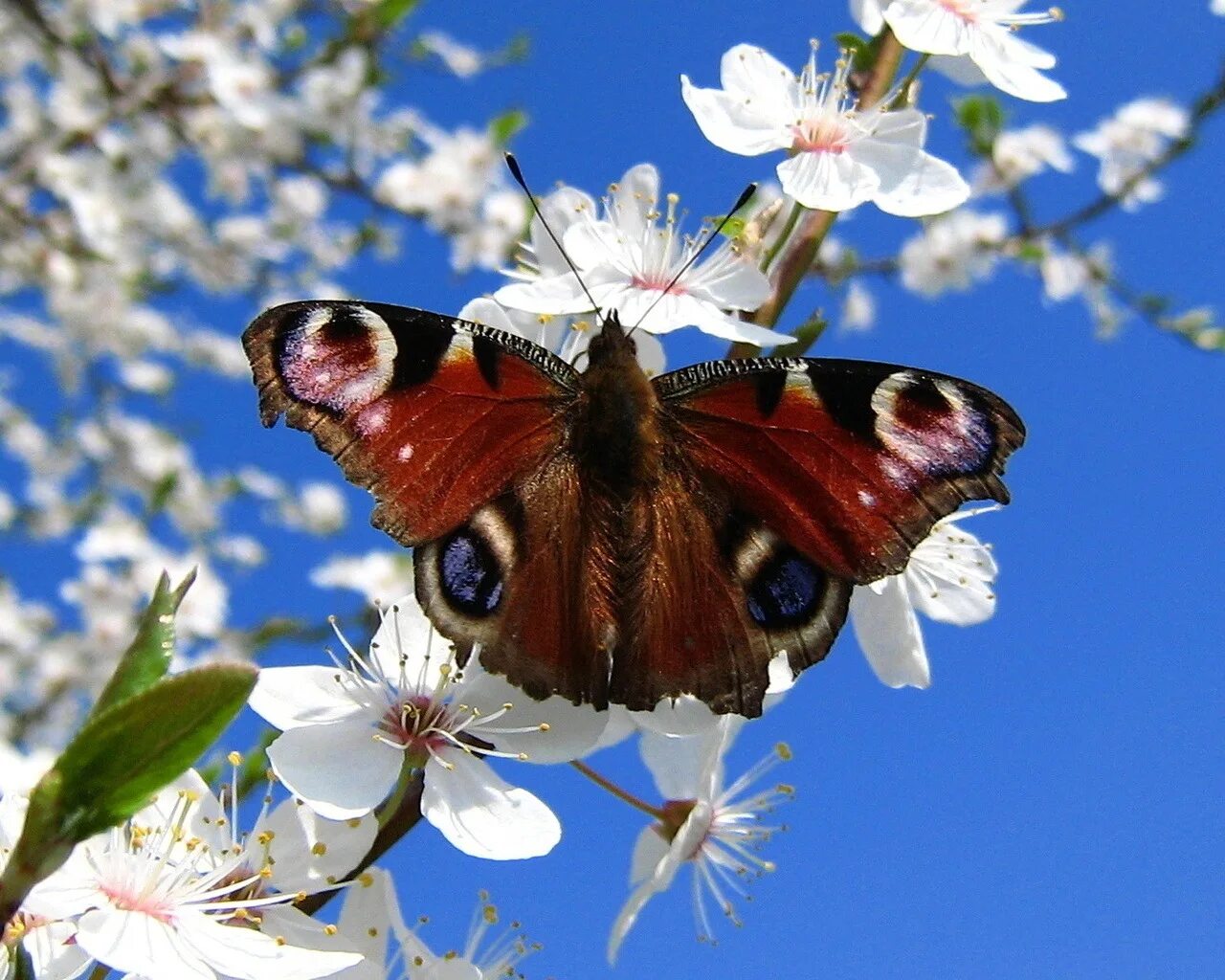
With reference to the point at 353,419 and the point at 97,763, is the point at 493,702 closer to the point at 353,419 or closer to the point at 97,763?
the point at 353,419

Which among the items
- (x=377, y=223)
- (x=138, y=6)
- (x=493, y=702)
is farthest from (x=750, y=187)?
(x=138, y=6)

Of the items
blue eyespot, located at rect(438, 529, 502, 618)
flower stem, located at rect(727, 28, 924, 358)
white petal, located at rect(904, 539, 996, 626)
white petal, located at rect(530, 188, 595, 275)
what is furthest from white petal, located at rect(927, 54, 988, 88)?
blue eyespot, located at rect(438, 529, 502, 618)

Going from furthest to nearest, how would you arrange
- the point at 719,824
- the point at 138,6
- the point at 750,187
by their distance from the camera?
the point at 138,6
the point at 719,824
the point at 750,187

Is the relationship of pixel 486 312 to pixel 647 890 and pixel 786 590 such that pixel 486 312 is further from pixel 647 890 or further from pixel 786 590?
pixel 647 890

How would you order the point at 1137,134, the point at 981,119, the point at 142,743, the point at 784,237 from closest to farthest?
1. the point at 142,743
2. the point at 784,237
3. the point at 981,119
4. the point at 1137,134

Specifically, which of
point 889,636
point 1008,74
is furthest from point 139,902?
A: point 1008,74

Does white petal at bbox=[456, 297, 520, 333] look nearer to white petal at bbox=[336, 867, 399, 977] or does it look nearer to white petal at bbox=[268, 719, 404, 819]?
white petal at bbox=[268, 719, 404, 819]

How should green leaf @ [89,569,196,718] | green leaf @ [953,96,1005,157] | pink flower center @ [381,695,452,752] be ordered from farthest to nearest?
1. green leaf @ [953,96,1005,157]
2. pink flower center @ [381,695,452,752]
3. green leaf @ [89,569,196,718]
